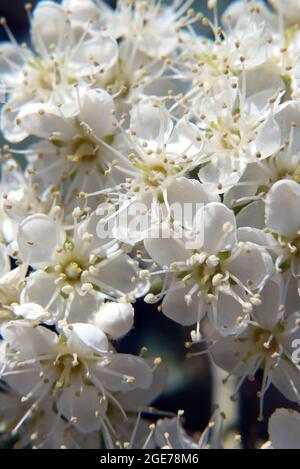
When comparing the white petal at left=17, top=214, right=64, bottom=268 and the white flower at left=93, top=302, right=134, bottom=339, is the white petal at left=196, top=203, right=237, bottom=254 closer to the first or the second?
the white flower at left=93, top=302, right=134, bottom=339

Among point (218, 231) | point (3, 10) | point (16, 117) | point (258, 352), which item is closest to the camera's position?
point (218, 231)

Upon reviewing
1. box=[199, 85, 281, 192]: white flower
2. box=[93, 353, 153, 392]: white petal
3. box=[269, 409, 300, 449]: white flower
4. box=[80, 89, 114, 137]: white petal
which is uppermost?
box=[80, 89, 114, 137]: white petal

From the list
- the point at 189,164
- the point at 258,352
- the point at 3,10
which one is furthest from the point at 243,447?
the point at 3,10

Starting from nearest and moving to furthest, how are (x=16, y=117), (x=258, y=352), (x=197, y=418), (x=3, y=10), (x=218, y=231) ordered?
(x=218, y=231) < (x=258, y=352) < (x=16, y=117) < (x=197, y=418) < (x=3, y=10)

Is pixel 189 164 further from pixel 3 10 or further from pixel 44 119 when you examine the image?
pixel 3 10

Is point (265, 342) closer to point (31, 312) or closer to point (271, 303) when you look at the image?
point (271, 303)

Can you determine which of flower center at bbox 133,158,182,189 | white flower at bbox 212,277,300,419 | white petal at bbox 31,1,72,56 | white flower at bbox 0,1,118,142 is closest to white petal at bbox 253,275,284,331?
white flower at bbox 212,277,300,419
